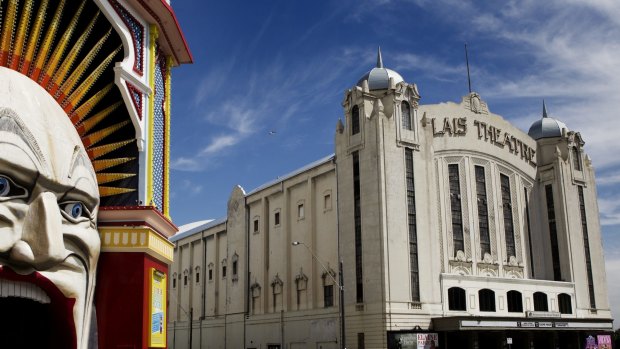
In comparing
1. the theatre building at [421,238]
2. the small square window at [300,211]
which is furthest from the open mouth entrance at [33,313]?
the small square window at [300,211]

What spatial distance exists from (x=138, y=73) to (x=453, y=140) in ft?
102

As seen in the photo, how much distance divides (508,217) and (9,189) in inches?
1553

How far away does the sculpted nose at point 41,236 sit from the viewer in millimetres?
12805

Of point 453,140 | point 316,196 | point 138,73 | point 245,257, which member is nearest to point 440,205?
point 453,140

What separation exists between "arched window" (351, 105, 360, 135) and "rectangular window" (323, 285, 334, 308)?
9.53 metres

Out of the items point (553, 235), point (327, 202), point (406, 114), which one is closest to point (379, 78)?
point (406, 114)

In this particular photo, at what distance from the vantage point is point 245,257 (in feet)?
176

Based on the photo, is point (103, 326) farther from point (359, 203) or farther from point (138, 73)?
point (359, 203)

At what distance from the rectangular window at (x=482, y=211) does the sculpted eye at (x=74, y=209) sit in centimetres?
3398

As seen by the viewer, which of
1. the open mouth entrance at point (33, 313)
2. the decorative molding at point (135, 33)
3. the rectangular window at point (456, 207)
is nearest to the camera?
the open mouth entrance at point (33, 313)

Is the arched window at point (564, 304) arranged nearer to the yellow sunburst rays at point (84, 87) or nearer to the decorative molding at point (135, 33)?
the decorative molding at point (135, 33)

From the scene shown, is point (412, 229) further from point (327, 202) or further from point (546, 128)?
point (546, 128)

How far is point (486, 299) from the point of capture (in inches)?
1706

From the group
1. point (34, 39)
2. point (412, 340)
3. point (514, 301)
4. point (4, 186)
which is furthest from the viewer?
point (514, 301)
